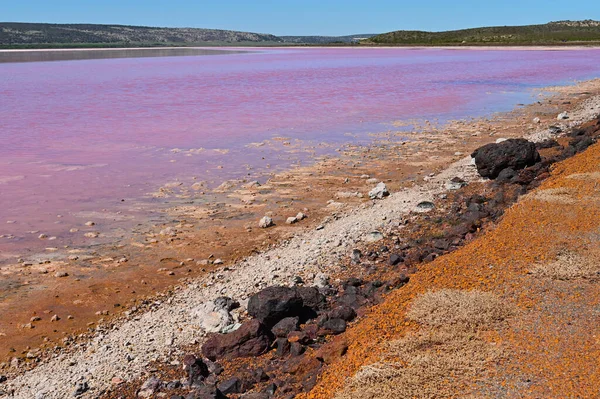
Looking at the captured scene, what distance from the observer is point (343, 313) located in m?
6.84

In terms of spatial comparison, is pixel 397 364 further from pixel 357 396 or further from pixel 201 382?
pixel 201 382

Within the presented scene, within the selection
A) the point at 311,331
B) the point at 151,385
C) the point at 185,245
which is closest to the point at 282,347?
the point at 311,331

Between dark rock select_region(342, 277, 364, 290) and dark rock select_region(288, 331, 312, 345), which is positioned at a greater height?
dark rock select_region(342, 277, 364, 290)

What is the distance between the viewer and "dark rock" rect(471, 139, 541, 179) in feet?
40.0

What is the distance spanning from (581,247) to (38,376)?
662 centimetres

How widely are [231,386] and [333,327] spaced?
4.55ft

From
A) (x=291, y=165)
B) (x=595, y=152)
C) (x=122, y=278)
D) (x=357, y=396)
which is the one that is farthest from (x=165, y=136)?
(x=357, y=396)

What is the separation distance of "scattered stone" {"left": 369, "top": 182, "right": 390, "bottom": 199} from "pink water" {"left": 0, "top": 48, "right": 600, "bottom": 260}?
3.56 meters

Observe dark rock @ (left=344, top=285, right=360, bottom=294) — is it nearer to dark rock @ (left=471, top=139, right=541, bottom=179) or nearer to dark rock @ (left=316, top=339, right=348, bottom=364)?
dark rock @ (left=316, top=339, right=348, bottom=364)

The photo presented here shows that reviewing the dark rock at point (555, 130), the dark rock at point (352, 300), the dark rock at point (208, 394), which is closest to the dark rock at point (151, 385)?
the dark rock at point (208, 394)

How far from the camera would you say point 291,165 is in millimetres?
15805

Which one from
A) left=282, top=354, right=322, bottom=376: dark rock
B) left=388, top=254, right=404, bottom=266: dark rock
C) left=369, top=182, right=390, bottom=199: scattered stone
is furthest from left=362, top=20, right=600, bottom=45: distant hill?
left=282, top=354, right=322, bottom=376: dark rock

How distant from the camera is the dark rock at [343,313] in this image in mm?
6805

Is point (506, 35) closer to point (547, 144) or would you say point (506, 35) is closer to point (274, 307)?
point (547, 144)
